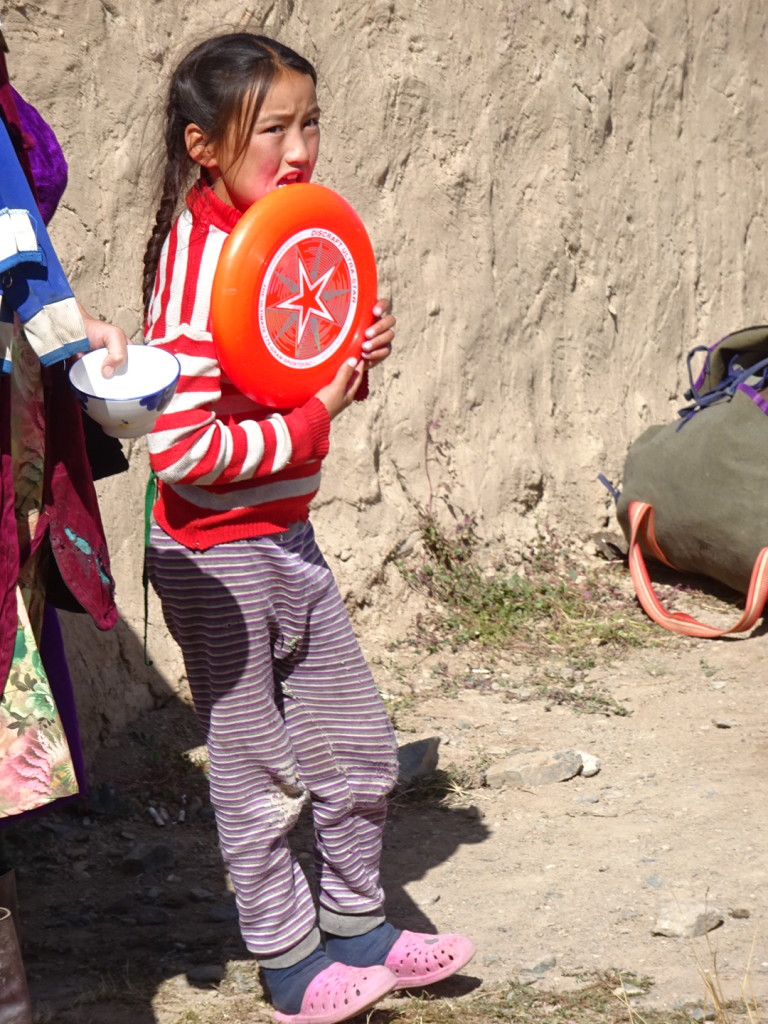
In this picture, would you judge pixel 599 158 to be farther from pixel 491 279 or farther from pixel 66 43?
pixel 66 43

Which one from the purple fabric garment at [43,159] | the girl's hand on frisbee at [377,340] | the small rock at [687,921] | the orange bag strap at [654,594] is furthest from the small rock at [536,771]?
the purple fabric garment at [43,159]

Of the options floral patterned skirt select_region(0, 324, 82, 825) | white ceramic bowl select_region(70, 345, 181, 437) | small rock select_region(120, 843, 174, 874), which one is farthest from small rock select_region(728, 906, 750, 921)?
white ceramic bowl select_region(70, 345, 181, 437)

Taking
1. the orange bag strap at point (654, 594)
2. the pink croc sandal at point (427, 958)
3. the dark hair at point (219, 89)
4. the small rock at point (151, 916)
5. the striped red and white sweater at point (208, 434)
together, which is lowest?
the orange bag strap at point (654, 594)

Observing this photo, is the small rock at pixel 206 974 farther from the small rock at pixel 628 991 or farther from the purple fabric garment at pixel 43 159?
the purple fabric garment at pixel 43 159

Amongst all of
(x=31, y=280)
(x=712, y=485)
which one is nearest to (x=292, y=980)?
(x=31, y=280)

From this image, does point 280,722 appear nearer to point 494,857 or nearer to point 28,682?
point 28,682

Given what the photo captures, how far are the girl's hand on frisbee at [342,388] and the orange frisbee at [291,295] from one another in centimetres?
2

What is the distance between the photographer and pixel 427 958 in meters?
2.43

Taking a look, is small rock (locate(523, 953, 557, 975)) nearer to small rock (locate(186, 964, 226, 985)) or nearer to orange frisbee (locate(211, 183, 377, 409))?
small rock (locate(186, 964, 226, 985))

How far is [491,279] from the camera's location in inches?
192

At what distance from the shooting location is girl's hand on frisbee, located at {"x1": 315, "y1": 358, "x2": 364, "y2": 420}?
2348 millimetres

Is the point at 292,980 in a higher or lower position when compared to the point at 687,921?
higher

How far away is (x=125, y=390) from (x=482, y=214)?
3.17 meters

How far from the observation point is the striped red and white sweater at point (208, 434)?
7.06ft
